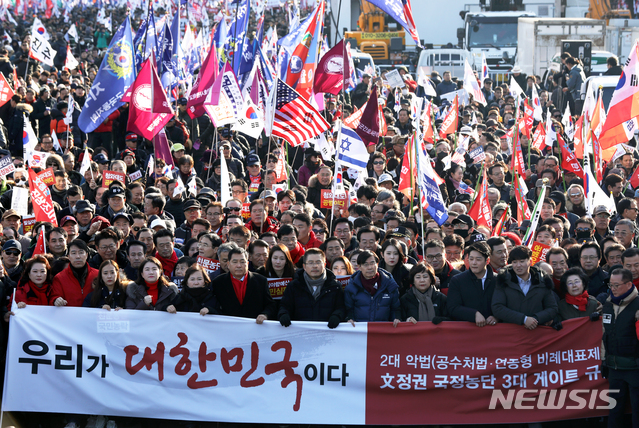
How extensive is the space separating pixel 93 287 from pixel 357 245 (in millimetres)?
2867

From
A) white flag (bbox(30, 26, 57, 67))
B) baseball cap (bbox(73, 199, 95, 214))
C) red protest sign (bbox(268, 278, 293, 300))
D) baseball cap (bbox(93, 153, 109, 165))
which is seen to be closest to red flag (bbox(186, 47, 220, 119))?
baseball cap (bbox(93, 153, 109, 165))

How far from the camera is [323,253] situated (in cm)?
704

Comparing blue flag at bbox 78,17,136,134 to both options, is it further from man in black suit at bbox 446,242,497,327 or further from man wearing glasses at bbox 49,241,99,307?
man in black suit at bbox 446,242,497,327

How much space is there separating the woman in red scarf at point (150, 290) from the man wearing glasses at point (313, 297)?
98 centimetres

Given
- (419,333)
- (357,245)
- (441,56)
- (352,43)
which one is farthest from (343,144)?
(352,43)

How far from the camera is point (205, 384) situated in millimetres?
6988

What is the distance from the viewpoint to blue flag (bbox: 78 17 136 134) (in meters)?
12.5

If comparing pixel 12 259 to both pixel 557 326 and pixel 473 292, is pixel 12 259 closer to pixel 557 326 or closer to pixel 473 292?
pixel 473 292

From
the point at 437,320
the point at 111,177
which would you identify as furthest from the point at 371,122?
the point at 437,320

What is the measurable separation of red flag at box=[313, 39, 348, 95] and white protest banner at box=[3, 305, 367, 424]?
736cm

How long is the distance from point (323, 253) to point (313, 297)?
0.38m

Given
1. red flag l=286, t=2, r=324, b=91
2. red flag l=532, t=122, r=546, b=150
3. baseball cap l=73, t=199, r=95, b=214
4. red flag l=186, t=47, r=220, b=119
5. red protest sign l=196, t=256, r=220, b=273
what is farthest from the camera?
red flag l=286, t=2, r=324, b=91

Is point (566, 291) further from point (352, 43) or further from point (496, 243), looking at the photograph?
point (352, 43)

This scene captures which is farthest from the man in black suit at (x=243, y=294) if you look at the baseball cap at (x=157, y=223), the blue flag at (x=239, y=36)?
the blue flag at (x=239, y=36)
